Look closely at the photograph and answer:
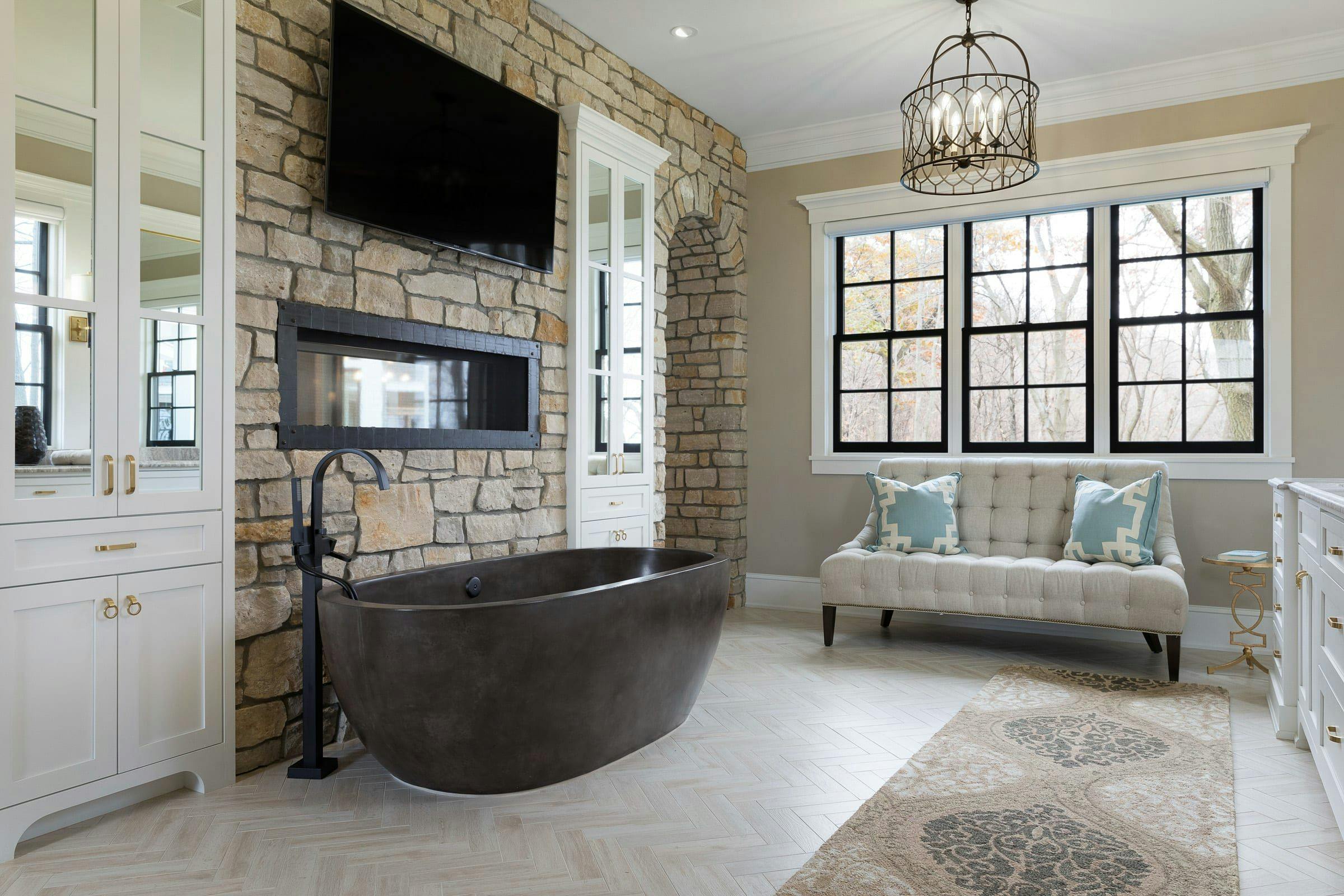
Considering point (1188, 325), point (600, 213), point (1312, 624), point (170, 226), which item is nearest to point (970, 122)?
point (1188, 325)

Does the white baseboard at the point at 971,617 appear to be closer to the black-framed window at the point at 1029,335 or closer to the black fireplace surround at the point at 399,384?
the black-framed window at the point at 1029,335

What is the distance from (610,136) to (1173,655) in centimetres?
338

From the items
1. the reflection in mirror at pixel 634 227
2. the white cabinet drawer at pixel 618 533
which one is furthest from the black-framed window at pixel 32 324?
the reflection in mirror at pixel 634 227

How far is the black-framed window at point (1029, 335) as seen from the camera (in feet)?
16.0

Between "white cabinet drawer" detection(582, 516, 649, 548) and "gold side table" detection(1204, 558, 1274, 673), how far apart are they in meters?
2.57

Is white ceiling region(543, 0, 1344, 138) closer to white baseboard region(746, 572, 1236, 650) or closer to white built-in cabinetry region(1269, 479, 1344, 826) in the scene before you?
white built-in cabinetry region(1269, 479, 1344, 826)

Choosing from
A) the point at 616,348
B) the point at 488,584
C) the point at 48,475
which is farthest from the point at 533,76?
the point at 48,475

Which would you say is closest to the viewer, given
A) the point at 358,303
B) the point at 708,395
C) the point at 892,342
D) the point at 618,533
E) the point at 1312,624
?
the point at 1312,624

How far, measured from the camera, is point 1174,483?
4.54 meters

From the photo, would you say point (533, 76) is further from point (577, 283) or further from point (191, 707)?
point (191, 707)

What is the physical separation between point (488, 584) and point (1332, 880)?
2.59 m

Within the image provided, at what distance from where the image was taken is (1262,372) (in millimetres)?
4395

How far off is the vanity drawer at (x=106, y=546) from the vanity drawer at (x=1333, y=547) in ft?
9.73

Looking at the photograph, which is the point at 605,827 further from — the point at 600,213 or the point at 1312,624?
the point at 600,213
